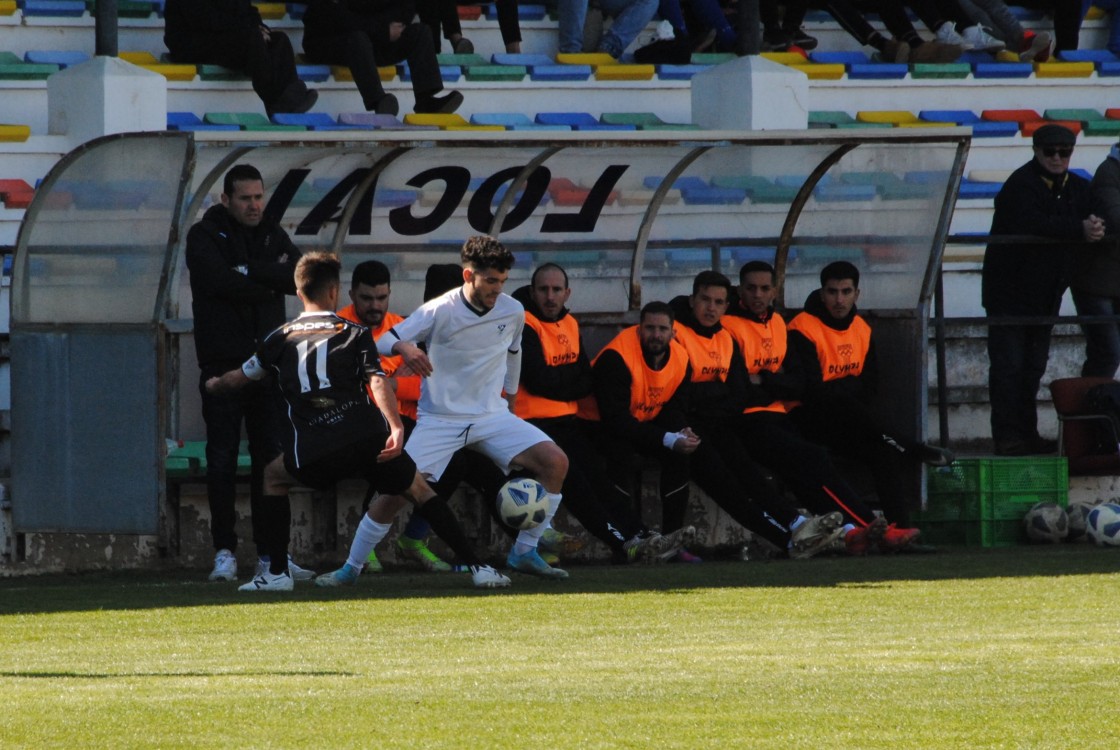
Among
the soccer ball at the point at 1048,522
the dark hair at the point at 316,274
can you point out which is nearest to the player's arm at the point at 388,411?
the dark hair at the point at 316,274

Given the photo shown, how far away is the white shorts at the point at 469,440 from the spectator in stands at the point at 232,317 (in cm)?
75

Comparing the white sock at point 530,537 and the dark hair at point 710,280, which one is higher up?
the dark hair at point 710,280

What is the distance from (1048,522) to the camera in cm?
1127

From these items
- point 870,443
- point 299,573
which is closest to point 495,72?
point 870,443

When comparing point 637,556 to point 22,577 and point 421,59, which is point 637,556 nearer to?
point 22,577

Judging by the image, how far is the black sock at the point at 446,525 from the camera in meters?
8.77

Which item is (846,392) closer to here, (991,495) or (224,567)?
(991,495)

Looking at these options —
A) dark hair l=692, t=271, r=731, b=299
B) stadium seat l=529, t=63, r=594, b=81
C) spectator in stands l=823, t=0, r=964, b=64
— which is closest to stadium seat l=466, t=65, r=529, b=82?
stadium seat l=529, t=63, r=594, b=81

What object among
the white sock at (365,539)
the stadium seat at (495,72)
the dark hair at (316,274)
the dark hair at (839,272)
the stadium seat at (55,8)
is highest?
the stadium seat at (55,8)

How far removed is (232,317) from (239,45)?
483cm

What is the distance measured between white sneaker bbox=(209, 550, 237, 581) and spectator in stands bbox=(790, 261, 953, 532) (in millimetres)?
3352

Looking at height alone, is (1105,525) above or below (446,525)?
below

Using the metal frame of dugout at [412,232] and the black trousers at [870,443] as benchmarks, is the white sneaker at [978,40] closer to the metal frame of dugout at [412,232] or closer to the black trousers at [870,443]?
the metal frame of dugout at [412,232]

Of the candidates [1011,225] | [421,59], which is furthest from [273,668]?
[421,59]
